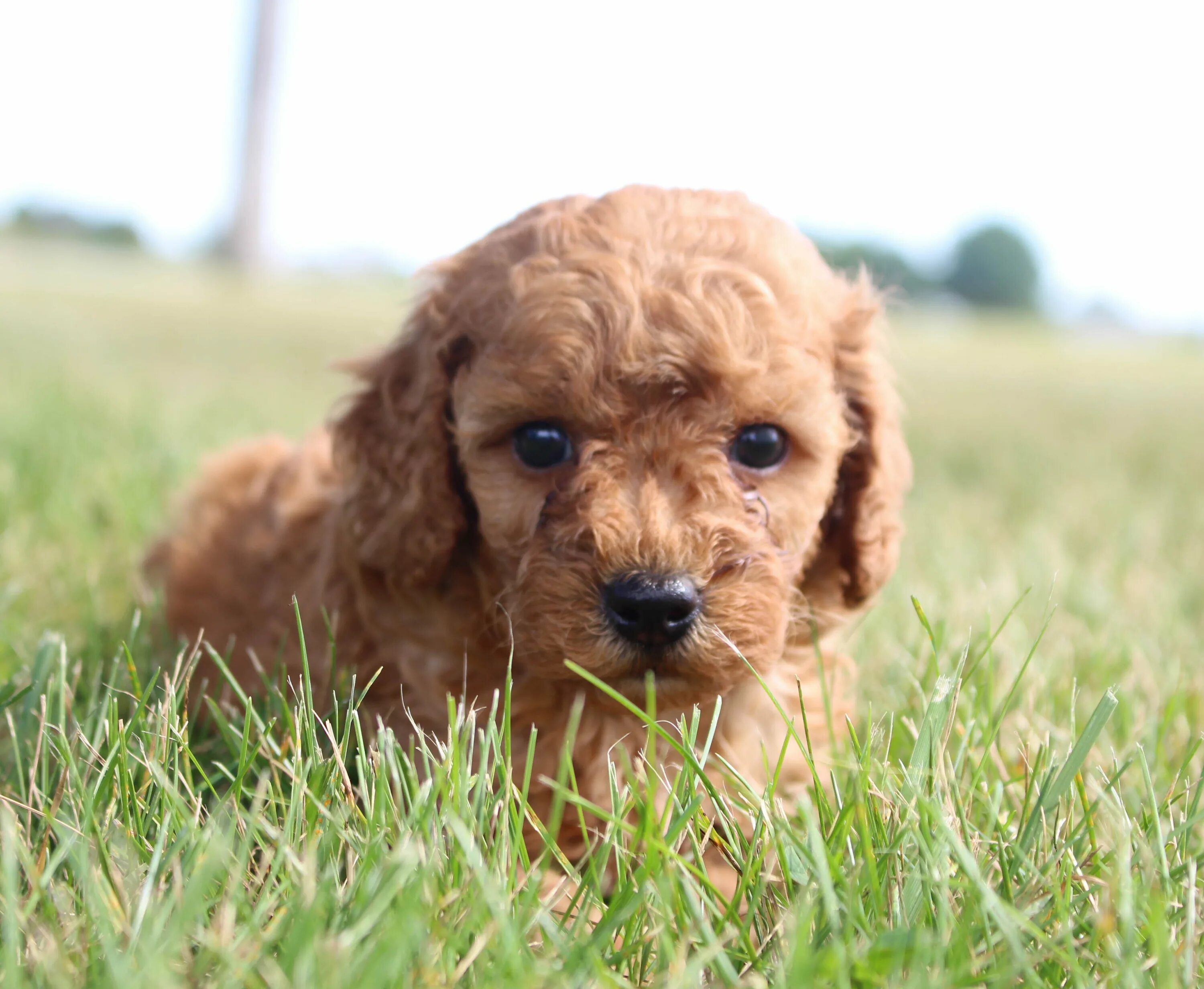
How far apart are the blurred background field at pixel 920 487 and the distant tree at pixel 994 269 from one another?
33412 mm

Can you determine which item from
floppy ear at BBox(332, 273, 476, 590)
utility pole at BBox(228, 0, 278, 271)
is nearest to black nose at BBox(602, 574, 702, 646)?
floppy ear at BBox(332, 273, 476, 590)

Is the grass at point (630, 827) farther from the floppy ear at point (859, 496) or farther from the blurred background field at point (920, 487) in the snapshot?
the floppy ear at point (859, 496)

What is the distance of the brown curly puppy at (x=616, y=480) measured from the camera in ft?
7.11

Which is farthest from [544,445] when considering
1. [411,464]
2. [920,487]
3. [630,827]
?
[920,487]

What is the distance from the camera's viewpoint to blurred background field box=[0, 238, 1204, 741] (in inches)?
127

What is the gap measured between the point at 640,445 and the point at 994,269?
159 ft

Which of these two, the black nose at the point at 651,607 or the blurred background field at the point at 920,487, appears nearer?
the black nose at the point at 651,607

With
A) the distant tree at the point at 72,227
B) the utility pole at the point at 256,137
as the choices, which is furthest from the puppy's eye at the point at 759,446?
the distant tree at the point at 72,227

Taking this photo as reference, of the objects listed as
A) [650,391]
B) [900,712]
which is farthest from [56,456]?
[900,712]

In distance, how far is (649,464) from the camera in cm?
232

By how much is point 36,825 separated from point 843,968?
4.91ft

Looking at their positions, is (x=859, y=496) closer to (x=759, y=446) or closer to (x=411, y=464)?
(x=759, y=446)

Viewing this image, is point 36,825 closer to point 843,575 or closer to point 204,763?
point 204,763

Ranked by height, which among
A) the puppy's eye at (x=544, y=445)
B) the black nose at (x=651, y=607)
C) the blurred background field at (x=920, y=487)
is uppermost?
the puppy's eye at (x=544, y=445)
